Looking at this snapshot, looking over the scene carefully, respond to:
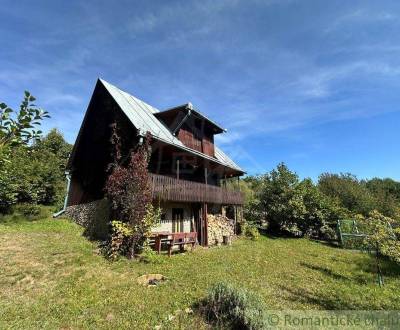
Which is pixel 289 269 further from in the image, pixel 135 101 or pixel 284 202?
pixel 135 101

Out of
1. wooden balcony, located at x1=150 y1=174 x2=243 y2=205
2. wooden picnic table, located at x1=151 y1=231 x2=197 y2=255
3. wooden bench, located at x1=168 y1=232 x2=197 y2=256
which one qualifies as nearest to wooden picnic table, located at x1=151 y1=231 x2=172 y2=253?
wooden picnic table, located at x1=151 y1=231 x2=197 y2=255

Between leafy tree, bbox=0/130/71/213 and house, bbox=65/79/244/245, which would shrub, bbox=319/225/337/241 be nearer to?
house, bbox=65/79/244/245

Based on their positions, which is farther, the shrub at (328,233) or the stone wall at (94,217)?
the shrub at (328,233)

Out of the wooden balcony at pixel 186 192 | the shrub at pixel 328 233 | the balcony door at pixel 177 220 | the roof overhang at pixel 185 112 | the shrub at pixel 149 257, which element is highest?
the roof overhang at pixel 185 112

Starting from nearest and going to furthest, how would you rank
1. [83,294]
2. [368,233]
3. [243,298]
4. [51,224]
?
[243,298] < [83,294] < [368,233] < [51,224]

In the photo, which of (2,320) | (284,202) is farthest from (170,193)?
(284,202)

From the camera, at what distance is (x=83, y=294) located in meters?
6.96

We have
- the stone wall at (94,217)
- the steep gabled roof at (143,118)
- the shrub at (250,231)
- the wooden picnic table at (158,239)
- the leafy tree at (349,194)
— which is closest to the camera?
the wooden picnic table at (158,239)

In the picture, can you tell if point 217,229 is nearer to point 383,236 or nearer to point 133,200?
point 133,200

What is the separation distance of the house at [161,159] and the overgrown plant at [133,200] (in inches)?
59.9

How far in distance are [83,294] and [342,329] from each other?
6616 millimetres

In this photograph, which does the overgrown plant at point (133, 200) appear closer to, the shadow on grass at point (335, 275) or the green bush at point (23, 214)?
the shadow on grass at point (335, 275)

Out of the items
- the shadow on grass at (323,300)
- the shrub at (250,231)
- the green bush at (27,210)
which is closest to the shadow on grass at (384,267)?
the shadow on grass at (323,300)

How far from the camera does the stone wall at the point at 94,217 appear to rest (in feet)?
44.8
